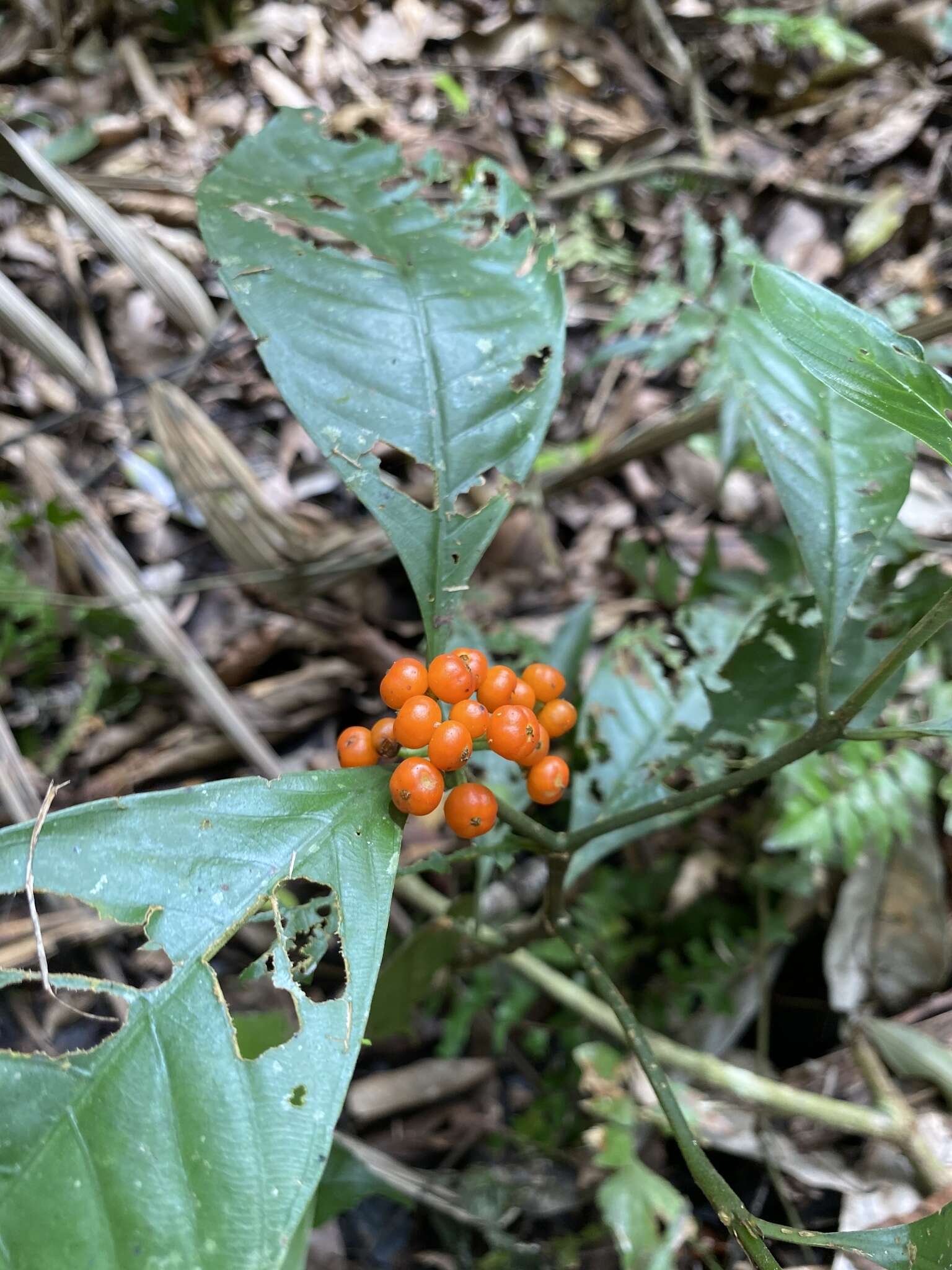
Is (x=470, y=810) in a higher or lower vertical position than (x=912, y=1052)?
higher

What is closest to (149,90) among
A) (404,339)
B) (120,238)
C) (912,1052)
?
(120,238)

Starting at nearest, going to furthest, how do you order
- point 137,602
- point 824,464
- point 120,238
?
point 824,464
point 120,238
point 137,602

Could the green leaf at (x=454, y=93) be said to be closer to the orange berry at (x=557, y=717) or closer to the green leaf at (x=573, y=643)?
the green leaf at (x=573, y=643)

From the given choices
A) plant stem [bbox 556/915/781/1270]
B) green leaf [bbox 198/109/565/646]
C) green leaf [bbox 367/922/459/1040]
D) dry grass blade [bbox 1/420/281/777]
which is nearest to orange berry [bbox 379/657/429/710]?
green leaf [bbox 198/109/565/646]

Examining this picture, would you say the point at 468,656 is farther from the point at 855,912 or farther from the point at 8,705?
the point at 8,705

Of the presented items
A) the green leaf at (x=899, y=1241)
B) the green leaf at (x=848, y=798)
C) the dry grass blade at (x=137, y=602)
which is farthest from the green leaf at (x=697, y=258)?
the green leaf at (x=899, y=1241)

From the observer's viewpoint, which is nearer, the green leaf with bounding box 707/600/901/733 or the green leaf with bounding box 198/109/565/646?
the green leaf with bounding box 198/109/565/646

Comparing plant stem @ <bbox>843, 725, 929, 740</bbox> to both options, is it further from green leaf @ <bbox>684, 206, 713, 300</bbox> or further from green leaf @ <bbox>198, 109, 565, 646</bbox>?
green leaf @ <bbox>684, 206, 713, 300</bbox>

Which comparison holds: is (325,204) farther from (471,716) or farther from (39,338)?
(39,338)
